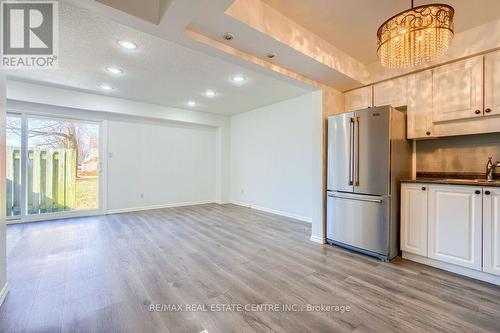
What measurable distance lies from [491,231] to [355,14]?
2485 mm

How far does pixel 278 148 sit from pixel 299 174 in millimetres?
883

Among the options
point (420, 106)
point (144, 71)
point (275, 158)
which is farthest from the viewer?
point (275, 158)

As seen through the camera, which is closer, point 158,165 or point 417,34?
point 417,34

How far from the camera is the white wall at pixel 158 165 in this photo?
5.27 metres

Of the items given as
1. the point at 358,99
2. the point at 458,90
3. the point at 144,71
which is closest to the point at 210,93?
the point at 144,71

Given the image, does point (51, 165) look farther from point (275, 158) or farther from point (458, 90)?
point (458, 90)

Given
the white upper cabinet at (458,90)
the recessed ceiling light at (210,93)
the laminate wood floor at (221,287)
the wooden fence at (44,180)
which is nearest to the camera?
the laminate wood floor at (221,287)

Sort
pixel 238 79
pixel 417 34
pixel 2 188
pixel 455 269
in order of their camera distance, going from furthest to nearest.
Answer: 1. pixel 238 79
2. pixel 455 269
3. pixel 2 188
4. pixel 417 34

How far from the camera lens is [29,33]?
2.42 metres

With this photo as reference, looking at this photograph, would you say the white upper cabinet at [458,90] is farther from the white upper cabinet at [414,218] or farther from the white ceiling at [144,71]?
the white ceiling at [144,71]

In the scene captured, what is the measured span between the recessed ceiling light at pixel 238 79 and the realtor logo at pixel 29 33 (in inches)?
87.0

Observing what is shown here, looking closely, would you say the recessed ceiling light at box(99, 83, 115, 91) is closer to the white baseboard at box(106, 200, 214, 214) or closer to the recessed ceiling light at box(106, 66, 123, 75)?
the recessed ceiling light at box(106, 66, 123, 75)

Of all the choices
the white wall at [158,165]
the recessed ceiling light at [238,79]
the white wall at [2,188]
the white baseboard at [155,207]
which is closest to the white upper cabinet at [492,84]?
the recessed ceiling light at [238,79]

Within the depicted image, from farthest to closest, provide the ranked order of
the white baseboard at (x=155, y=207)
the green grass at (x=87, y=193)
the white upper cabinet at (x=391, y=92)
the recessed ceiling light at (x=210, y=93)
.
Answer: the white baseboard at (x=155, y=207) → the green grass at (x=87, y=193) → the recessed ceiling light at (x=210, y=93) → the white upper cabinet at (x=391, y=92)
